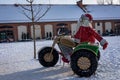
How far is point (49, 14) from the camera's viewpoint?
2409 inches

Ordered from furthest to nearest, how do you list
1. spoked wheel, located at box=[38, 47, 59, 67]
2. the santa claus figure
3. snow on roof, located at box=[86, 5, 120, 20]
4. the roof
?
snow on roof, located at box=[86, 5, 120, 20]
the roof
spoked wheel, located at box=[38, 47, 59, 67]
the santa claus figure

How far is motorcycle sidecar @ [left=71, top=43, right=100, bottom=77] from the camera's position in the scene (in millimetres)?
9852

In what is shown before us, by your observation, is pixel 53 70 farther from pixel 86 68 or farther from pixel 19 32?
pixel 19 32

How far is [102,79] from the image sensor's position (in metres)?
9.21

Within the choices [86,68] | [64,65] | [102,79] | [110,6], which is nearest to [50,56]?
[64,65]

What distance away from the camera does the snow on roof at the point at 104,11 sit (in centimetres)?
6493

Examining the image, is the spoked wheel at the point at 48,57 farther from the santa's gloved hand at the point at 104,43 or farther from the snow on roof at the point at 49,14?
the snow on roof at the point at 49,14

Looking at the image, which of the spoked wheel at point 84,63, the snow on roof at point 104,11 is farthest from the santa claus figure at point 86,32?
the snow on roof at point 104,11

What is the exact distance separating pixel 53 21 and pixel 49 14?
1.54 metres

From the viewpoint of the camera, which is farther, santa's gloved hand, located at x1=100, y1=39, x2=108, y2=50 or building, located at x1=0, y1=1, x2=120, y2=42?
building, located at x1=0, y1=1, x2=120, y2=42

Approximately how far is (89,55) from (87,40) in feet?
3.67

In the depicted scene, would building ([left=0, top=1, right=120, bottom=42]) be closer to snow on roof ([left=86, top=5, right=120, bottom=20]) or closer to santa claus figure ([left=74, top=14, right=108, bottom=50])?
snow on roof ([left=86, top=5, right=120, bottom=20])

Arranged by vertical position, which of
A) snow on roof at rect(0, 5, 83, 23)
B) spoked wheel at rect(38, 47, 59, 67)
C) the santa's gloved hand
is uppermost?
snow on roof at rect(0, 5, 83, 23)

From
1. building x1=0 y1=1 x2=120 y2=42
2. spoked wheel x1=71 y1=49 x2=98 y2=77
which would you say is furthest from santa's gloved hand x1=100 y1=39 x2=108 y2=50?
building x1=0 y1=1 x2=120 y2=42
